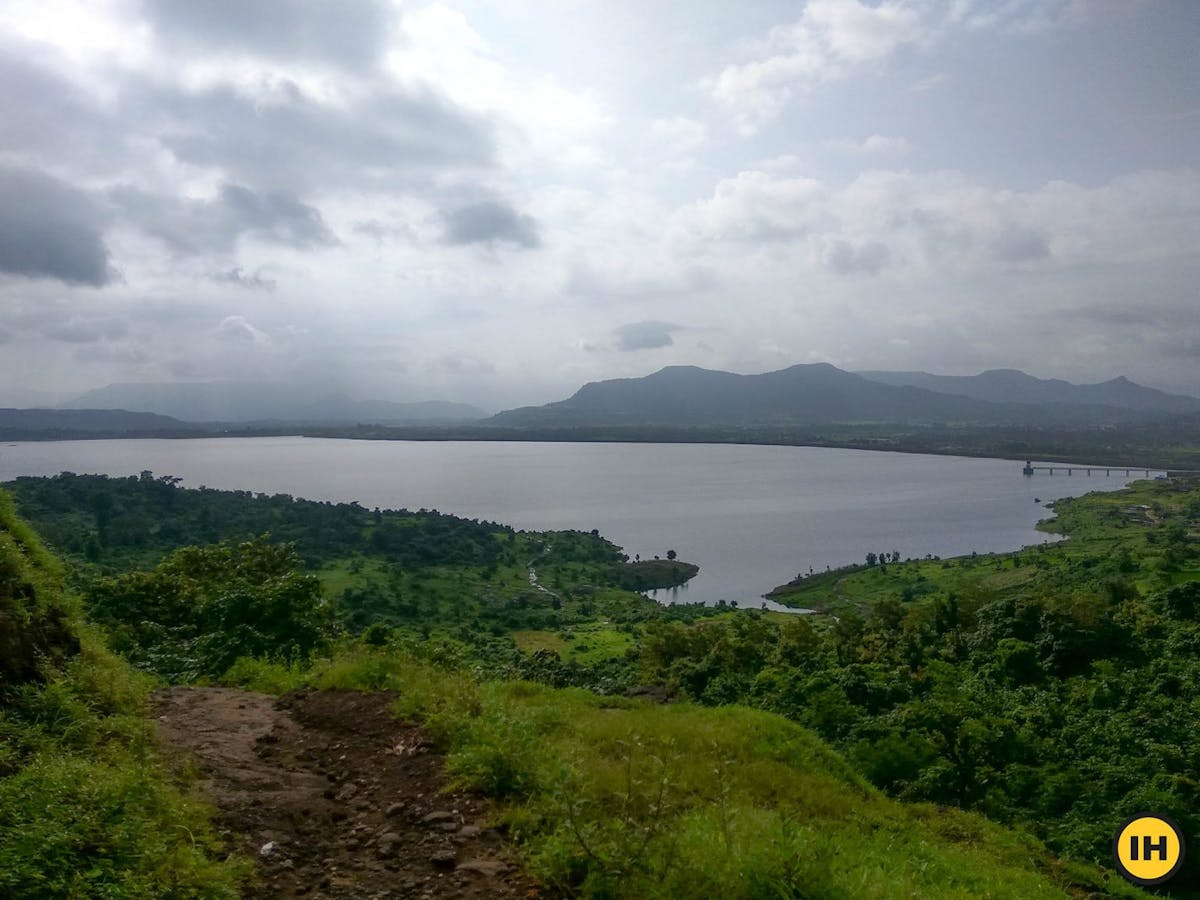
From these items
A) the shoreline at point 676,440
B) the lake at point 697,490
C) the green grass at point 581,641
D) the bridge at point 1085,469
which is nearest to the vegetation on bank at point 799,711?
the green grass at point 581,641

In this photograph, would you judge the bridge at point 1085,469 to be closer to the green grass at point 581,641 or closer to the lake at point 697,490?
the lake at point 697,490

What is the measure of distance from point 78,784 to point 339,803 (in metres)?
1.56

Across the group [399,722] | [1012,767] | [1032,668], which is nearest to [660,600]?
[1032,668]

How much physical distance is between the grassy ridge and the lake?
4781 centimetres

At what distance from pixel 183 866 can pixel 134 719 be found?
6.68ft

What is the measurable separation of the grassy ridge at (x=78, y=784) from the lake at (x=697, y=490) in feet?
157

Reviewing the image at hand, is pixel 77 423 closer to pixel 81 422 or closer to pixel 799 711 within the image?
pixel 81 422

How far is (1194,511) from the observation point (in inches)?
2384

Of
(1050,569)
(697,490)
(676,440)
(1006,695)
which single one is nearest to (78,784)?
(1006,695)

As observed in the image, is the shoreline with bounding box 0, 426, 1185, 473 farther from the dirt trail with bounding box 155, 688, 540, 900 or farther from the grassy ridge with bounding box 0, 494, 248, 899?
the grassy ridge with bounding box 0, 494, 248, 899

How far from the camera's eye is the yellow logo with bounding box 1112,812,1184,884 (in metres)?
6.36

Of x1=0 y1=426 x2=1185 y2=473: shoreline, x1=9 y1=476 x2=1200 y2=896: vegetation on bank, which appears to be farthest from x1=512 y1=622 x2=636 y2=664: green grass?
x1=0 y1=426 x2=1185 y2=473: shoreline

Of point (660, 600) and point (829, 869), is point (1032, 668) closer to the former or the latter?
point (829, 869)

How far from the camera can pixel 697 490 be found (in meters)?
103
